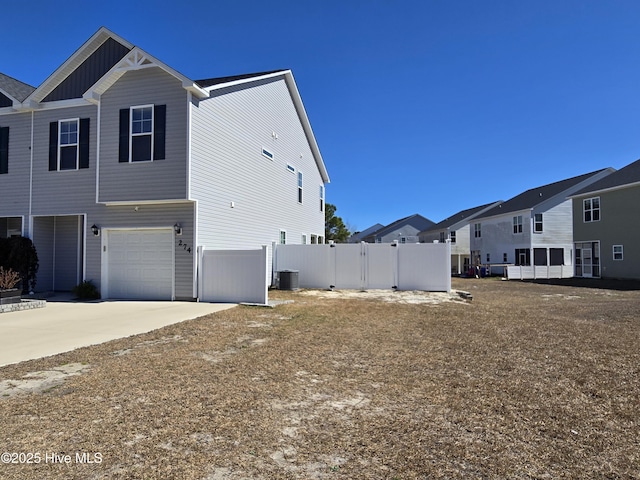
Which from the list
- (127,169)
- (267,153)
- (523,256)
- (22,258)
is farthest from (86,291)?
(523,256)

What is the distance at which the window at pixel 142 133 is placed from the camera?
39.8ft

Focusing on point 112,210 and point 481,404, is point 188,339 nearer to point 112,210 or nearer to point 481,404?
point 481,404

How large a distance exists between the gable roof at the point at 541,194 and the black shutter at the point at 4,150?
33358 mm

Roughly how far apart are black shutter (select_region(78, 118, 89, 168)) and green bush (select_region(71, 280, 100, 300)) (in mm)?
3992

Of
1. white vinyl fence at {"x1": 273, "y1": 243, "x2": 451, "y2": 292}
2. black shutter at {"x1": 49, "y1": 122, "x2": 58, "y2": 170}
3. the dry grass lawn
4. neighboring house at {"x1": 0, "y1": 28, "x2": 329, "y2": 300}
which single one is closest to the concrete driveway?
the dry grass lawn

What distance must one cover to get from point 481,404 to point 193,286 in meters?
9.93

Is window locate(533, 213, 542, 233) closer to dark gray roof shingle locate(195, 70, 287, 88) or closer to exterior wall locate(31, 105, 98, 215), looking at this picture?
dark gray roof shingle locate(195, 70, 287, 88)

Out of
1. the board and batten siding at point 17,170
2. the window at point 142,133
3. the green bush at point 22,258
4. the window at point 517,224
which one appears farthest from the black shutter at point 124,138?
the window at point 517,224

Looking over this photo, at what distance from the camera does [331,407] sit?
4.05 meters

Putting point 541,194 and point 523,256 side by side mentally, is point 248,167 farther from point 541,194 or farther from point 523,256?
point 541,194

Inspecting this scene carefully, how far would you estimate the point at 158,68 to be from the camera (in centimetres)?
1209

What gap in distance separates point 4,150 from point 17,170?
1014 millimetres

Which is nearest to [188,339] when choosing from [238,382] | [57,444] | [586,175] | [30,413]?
[238,382]

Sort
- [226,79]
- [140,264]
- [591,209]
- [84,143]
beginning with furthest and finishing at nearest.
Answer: [591,209]
[226,79]
[84,143]
[140,264]
